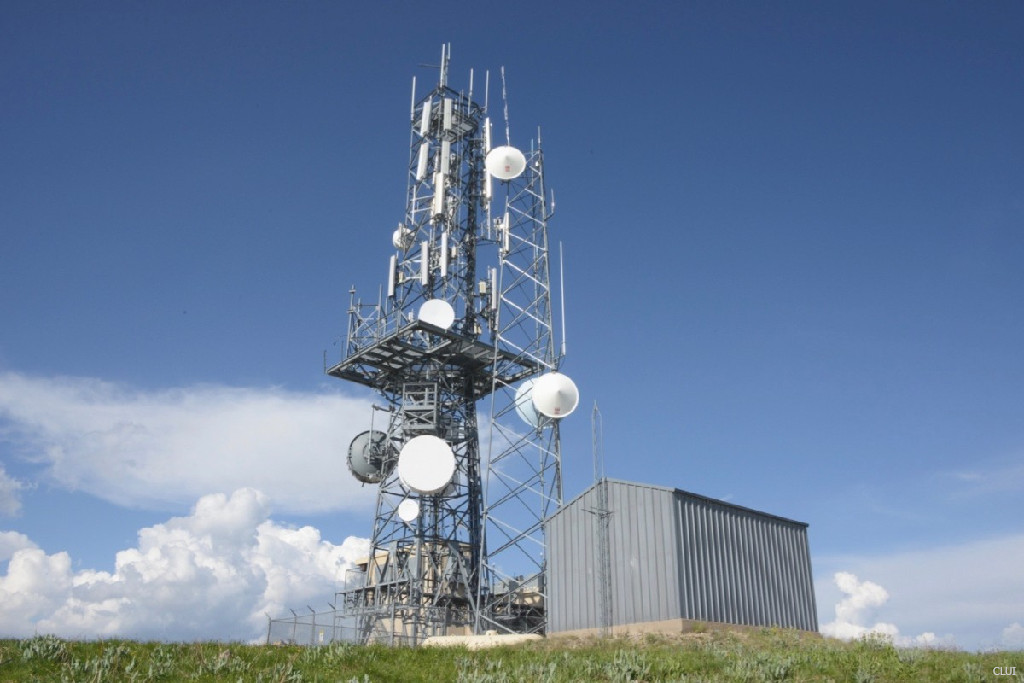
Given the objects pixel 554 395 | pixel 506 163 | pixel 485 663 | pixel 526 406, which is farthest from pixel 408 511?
pixel 485 663

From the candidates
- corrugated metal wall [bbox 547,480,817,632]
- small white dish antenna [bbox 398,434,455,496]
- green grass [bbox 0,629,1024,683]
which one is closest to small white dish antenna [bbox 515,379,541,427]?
small white dish antenna [bbox 398,434,455,496]

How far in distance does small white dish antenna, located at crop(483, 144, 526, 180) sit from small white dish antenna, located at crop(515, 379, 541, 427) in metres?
10.3

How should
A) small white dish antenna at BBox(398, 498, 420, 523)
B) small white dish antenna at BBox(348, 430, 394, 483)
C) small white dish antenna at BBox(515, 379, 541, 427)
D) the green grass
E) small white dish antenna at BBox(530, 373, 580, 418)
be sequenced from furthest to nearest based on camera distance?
1. small white dish antenna at BBox(348, 430, 394, 483)
2. small white dish antenna at BBox(398, 498, 420, 523)
3. small white dish antenna at BBox(515, 379, 541, 427)
4. small white dish antenna at BBox(530, 373, 580, 418)
5. the green grass

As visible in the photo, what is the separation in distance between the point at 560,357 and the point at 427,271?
35.7 ft

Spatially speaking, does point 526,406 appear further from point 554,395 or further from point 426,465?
point 426,465

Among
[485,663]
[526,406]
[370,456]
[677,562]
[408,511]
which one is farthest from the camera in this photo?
[370,456]

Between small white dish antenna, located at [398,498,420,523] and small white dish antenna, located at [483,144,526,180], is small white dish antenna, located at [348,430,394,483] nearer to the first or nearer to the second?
small white dish antenna, located at [398,498,420,523]

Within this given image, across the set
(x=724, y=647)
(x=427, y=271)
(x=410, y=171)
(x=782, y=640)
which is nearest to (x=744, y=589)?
(x=782, y=640)

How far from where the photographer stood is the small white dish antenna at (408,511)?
141 ft

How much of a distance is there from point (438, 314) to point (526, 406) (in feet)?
28.6

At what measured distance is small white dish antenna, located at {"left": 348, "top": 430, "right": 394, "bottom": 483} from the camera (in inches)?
1778

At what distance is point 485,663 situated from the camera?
20812 millimetres

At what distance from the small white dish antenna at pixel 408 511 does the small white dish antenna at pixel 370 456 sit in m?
2.40

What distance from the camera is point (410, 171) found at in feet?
166
